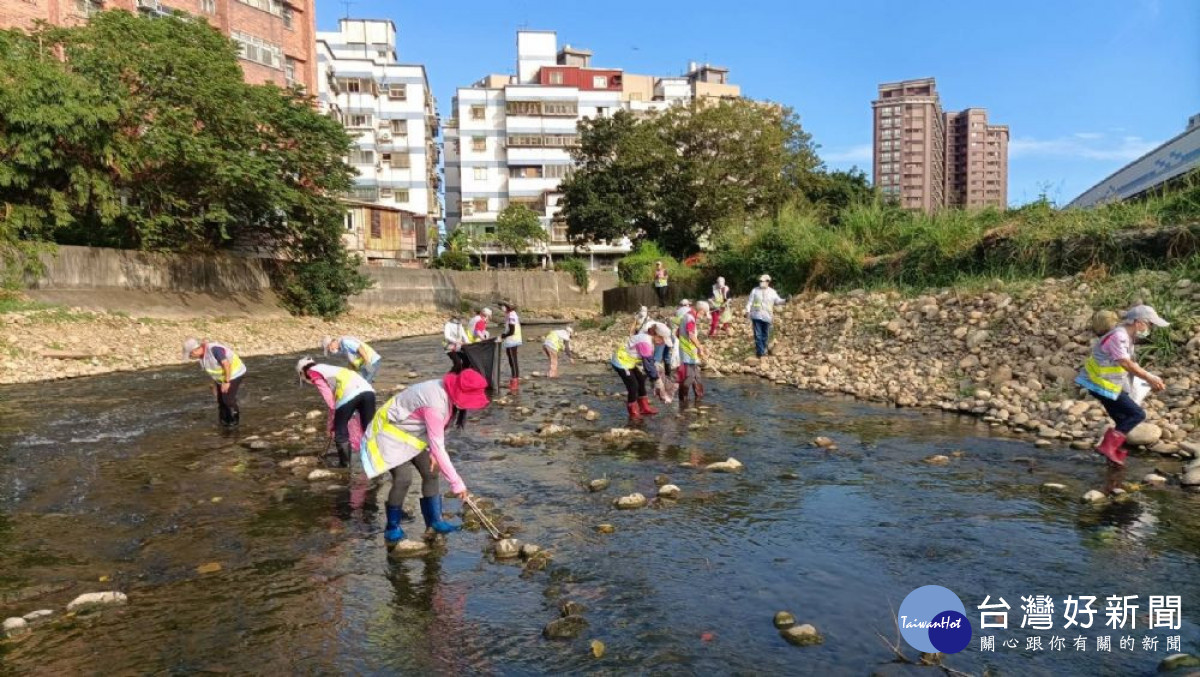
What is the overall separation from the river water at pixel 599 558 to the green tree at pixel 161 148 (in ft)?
58.0

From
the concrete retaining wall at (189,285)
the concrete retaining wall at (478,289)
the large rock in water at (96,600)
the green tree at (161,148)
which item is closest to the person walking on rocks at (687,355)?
the large rock in water at (96,600)

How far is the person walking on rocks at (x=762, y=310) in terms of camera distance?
770 inches

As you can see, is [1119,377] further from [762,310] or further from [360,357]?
[762,310]

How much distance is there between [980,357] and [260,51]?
46.2 m

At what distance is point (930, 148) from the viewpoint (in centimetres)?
10119

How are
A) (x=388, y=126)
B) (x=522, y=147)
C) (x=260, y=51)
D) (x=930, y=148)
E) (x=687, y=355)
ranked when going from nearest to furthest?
(x=687, y=355), (x=260, y=51), (x=388, y=126), (x=522, y=147), (x=930, y=148)

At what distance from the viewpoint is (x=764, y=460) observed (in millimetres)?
10523

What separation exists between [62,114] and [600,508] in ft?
84.4

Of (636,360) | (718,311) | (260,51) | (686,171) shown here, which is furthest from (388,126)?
(636,360)

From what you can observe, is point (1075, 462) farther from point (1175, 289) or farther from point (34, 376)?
point (34, 376)

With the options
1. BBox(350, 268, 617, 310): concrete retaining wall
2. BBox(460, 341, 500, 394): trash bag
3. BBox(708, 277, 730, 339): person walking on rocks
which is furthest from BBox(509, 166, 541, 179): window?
BBox(460, 341, 500, 394): trash bag

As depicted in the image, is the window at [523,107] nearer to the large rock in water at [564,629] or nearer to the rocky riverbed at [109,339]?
the rocky riverbed at [109,339]

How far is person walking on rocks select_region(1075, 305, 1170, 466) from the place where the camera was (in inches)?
346

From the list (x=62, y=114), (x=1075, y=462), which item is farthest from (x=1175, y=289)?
(x=62, y=114)
